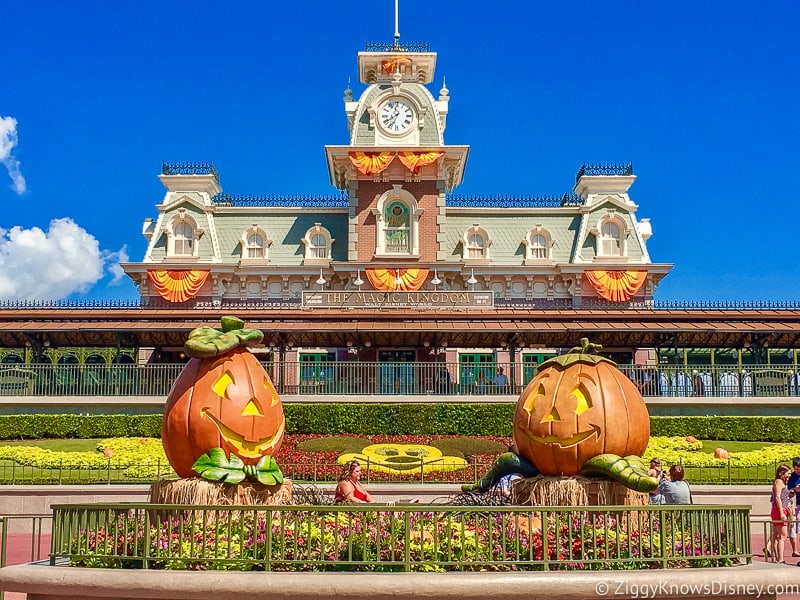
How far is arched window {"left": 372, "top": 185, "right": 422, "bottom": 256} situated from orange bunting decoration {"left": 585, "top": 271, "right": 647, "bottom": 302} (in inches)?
345

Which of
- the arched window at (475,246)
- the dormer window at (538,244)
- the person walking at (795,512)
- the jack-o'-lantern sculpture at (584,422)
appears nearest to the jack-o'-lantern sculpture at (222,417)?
the jack-o'-lantern sculpture at (584,422)

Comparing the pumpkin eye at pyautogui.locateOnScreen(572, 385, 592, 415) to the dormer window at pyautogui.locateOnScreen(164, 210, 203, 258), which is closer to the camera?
the pumpkin eye at pyautogui.locateOnScreen(572, 385, 592, 415)

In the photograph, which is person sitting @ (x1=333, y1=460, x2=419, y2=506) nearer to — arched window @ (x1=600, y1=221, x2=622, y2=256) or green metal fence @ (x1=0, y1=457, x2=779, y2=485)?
green metal fence @ (x1=0, y1=457, x2=779, y2=485)

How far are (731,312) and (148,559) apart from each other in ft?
90.3

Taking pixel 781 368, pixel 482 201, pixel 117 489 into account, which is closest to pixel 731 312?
pixel 781 368

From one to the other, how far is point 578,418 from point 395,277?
3151 centimetres

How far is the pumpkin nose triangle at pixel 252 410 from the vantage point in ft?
32.0

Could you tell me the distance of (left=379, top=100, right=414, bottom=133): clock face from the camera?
139 feet

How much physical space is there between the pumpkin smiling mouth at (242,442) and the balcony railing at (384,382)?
17.1 metres

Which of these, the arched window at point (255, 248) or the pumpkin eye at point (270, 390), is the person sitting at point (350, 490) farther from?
the arched window at point (255, 248)

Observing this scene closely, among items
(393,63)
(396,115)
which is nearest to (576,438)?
(396,115)

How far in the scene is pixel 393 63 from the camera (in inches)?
1764

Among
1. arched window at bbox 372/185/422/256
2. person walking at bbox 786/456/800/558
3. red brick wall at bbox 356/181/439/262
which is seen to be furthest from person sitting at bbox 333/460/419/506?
red brick wall at bbox 356/181/439/262

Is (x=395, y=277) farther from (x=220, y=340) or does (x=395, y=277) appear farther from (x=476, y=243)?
(x=220, y=340)
